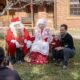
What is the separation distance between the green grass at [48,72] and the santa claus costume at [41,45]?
0.73ft

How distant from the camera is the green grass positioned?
844cm

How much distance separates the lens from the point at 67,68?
9.23 m

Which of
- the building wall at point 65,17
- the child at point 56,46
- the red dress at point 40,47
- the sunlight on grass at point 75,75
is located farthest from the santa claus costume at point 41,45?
the building wall at point 65,17

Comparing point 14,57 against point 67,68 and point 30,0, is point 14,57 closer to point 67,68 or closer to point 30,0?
point 67,68

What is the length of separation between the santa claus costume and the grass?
0.22m

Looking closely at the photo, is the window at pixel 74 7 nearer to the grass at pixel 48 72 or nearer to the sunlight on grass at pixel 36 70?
the grass at pixel 48 72

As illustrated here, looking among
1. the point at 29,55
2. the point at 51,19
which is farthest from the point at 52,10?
the point at 29,55

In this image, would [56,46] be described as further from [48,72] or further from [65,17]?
[65,17]

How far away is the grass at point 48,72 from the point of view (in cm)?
844

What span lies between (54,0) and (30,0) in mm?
1259

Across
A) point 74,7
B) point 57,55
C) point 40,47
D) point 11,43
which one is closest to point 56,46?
point 57,55

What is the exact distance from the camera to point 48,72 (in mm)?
8875

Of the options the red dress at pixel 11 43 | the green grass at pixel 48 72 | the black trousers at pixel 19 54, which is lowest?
the green grass at pixel 48 72

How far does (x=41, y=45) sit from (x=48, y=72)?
0.92m
